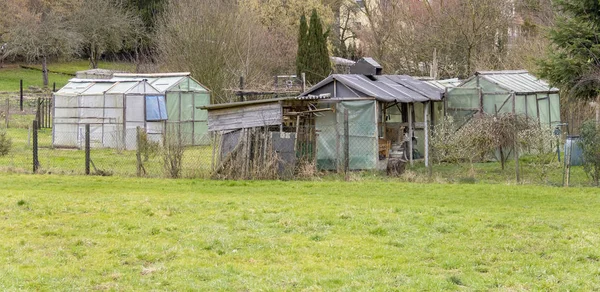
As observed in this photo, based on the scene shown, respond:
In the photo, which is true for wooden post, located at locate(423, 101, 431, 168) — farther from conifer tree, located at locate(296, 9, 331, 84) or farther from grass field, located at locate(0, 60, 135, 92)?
grass field, located at locate(0, 60, 135, 92)

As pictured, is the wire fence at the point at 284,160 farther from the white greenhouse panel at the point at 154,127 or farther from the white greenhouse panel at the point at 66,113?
the white greenhouse panel at the point at 66,113

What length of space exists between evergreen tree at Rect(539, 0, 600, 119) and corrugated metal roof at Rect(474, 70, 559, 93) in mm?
5069

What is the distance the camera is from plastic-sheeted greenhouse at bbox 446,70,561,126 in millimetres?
25516

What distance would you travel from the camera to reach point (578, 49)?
19.8m

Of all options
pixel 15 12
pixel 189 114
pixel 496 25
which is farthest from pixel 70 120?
pixel 15 12

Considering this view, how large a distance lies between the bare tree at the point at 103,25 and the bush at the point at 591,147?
5078 centimetres

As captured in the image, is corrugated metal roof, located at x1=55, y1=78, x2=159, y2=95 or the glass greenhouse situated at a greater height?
corrugated metal roof, located at x1=55, y1=78, x2=159, y2=95

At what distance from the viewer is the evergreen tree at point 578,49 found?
19.5 metres

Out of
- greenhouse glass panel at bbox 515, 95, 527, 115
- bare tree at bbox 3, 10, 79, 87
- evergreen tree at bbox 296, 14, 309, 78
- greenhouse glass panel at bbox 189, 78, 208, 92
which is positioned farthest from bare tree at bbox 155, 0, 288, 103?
bare tree at bbox 3, 10, 79, 87

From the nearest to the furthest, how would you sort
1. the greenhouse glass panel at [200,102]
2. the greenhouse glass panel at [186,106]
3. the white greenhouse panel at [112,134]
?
1. the white greenhouse panel at [112,134]
2. the greenhouse glass panel at [186,106]
3. the greenhouse glass panel at [200,102]

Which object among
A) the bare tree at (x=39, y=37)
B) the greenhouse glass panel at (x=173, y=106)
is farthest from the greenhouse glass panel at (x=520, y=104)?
the bare tree at (x=39, y=37)

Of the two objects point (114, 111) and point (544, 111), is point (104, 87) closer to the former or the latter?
point (114, 111)

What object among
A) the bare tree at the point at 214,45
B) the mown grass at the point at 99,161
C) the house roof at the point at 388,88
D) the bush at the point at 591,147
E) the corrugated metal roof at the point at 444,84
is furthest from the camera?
the bare tree at the point at 214,45

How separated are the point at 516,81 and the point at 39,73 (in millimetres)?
49365
